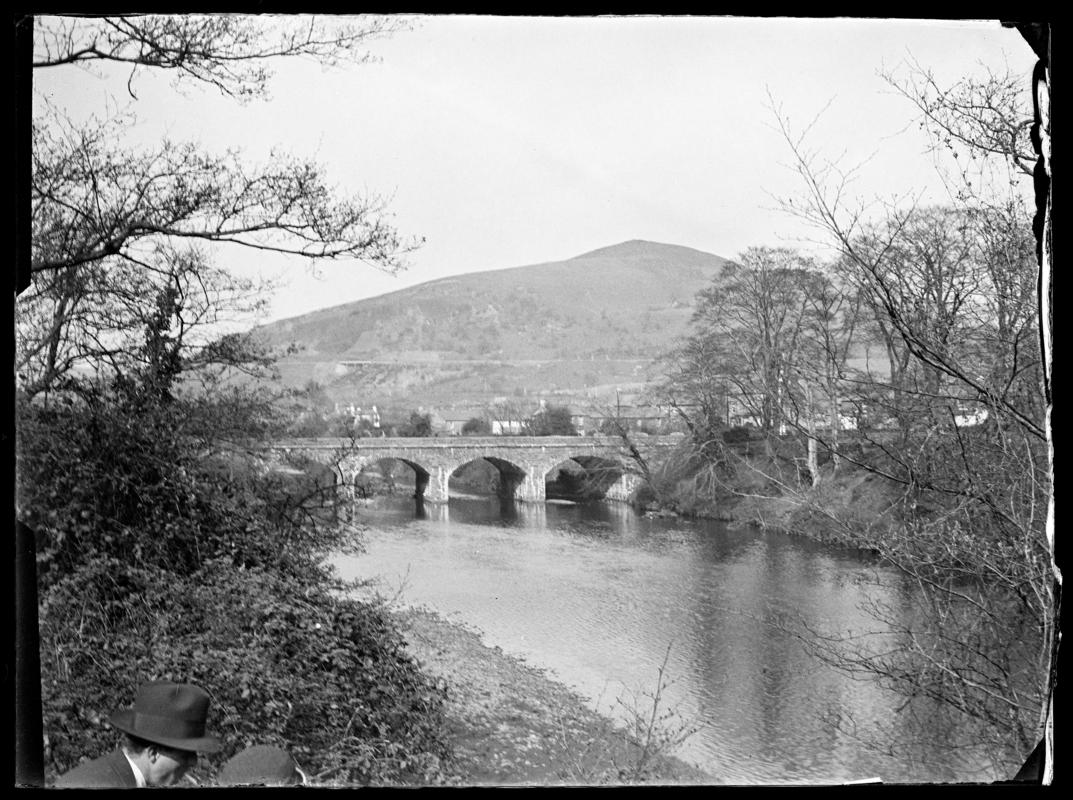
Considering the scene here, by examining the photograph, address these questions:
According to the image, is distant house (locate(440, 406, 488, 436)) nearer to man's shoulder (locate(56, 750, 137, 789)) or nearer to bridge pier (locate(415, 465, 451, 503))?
bridge pier (locate(415, 465, 451, 503))

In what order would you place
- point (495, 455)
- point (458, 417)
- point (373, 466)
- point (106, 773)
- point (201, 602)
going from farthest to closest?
point (495, 455) → point (373, 466) → point (458, 417) → point (201, 602) → point (106, 773)

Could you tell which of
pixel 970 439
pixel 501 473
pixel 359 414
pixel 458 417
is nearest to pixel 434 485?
pixel 501 473

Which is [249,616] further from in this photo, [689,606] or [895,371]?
[895,371]

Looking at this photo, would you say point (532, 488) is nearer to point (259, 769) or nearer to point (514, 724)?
point (514, 724)

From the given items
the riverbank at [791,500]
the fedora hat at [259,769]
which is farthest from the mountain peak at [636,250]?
the fedora hat at [259,769]

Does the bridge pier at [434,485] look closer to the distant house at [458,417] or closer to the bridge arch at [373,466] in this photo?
the bridge arch at [373,466]

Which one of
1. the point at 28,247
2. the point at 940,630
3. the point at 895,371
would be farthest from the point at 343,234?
the point at 940,630
